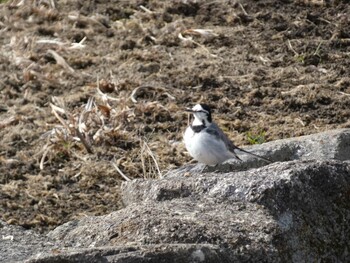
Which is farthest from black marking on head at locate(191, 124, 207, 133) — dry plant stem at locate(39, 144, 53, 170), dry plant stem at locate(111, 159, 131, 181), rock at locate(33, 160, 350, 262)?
rock at locate(33, 160, 350, 262)

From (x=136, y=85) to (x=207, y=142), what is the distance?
1767mm

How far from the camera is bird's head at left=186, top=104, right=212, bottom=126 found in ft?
26.8

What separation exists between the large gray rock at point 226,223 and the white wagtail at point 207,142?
1.34 metres

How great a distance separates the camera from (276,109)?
911 cm

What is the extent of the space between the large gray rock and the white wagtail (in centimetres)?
134

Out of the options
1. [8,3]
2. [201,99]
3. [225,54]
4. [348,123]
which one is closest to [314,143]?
[348,123]

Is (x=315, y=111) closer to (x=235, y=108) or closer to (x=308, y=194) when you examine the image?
(x=235, y=108)

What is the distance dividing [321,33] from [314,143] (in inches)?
117

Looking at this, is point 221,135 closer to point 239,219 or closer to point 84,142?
point 84,142

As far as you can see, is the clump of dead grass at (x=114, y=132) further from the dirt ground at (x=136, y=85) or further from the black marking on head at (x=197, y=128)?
the black marking on head at (x=197, y=128)

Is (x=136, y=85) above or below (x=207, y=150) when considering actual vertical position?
below

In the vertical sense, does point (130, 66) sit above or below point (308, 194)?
below

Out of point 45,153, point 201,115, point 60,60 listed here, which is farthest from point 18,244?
point 60,60

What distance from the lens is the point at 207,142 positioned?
7879 mm
